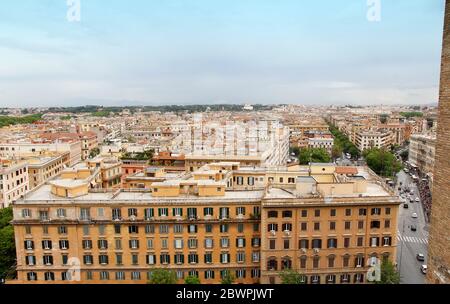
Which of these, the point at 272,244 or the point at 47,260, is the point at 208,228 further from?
the point at 47,260

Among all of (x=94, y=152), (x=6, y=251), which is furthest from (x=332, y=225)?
(x=94, y=152)

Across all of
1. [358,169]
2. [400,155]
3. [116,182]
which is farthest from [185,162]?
[400,155]

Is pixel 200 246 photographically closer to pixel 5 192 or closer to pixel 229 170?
pixel 229 170

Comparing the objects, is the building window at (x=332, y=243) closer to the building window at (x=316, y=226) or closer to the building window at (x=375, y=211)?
the building window at (x=316, y=226)

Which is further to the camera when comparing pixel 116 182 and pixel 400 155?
pixel 400 155

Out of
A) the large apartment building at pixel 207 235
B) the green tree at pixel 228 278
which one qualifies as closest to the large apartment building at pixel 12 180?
the large apartment building at pixel 207 235

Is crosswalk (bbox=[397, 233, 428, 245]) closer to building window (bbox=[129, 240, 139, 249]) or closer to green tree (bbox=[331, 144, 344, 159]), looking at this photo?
building window (bbox=[129, 240, 139, 249])
